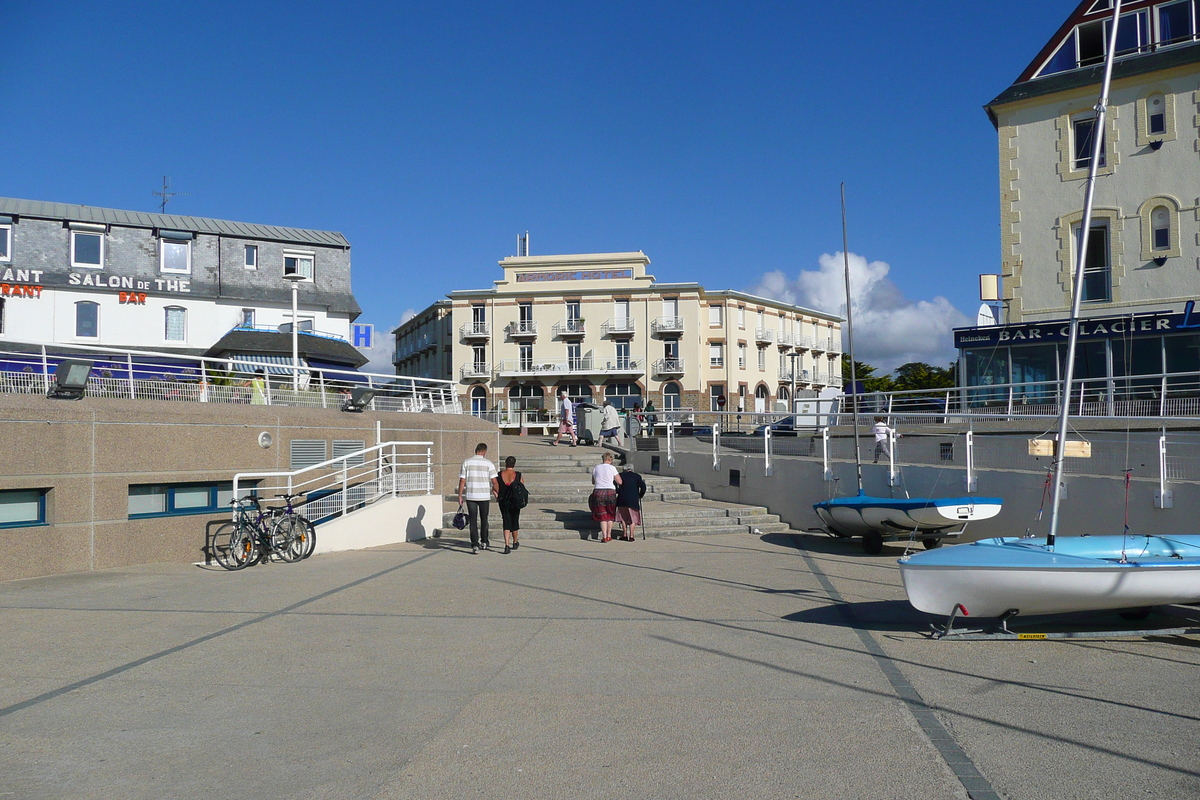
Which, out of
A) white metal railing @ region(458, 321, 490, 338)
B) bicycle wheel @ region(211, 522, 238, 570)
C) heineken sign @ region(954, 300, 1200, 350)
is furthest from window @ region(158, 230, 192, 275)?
white metal railing @ region(458, 321, 490, 338)

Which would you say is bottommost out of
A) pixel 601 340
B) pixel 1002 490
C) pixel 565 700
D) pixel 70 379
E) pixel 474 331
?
pixel 565 700

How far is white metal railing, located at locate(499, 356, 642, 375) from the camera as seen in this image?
62.1 meters

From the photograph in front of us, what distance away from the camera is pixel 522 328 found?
63.5 metres

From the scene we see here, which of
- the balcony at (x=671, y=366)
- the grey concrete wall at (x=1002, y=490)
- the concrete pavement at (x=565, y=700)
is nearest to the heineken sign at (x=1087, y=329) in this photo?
the grey concrete wall at (x=1002, y=490)

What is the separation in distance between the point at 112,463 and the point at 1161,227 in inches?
930

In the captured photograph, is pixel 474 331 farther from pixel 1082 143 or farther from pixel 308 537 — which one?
pixel 308 537

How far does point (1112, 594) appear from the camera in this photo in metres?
6.99

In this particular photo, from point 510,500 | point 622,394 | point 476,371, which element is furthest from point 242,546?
point 476,371

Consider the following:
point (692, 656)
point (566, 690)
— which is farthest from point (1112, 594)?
point (566, 690)

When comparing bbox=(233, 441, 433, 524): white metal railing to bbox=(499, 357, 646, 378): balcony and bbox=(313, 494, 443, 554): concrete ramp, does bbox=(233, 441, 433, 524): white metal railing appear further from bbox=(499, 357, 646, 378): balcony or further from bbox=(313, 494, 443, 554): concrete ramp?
bbox=(499, 357, 646, 378): balcony

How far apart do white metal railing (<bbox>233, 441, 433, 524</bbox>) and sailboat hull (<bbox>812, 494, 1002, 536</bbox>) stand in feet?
23.3

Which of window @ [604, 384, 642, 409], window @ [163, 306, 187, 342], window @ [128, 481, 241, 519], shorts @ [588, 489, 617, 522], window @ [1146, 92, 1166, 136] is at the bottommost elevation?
shorts @ [588, 489, 617, 522]

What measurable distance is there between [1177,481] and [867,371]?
7000 cm

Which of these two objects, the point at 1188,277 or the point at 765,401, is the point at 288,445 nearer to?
the point at 1188,277
